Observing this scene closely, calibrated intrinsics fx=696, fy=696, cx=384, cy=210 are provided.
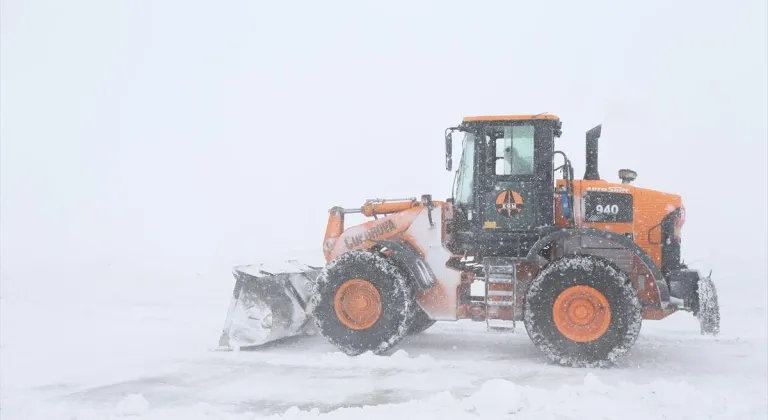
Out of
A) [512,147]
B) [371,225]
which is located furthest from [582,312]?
[371,225]

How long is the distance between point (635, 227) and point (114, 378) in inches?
214

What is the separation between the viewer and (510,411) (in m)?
5.08

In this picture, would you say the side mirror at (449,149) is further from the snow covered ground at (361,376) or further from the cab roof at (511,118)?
the snow covered ground at (361,376)

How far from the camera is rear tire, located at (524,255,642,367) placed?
680 cm

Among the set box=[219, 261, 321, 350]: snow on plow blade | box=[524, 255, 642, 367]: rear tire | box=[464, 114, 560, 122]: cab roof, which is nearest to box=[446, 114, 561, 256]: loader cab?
box=[464, 114, 560, 122]: cab roof

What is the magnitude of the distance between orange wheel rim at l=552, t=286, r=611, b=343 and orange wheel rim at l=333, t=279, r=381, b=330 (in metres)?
1.91

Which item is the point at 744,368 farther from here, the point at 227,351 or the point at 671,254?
the point at 227,351

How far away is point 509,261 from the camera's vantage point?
24.4 feet

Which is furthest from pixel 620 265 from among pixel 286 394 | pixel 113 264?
pixel 113 264

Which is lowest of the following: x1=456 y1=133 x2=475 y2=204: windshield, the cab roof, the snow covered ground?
the snow covered ground

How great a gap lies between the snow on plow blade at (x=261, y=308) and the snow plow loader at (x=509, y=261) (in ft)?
0.04

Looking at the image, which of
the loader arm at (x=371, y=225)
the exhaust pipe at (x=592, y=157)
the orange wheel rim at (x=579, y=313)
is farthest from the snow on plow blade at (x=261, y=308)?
the exhaust pipe at (x=592, y=157)

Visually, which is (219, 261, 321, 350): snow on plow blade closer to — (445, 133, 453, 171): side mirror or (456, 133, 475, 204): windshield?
(456, 133, 475, 204): windshield

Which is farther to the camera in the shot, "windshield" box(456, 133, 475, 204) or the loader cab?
"windshield" box(456, 133, 475, 204)
